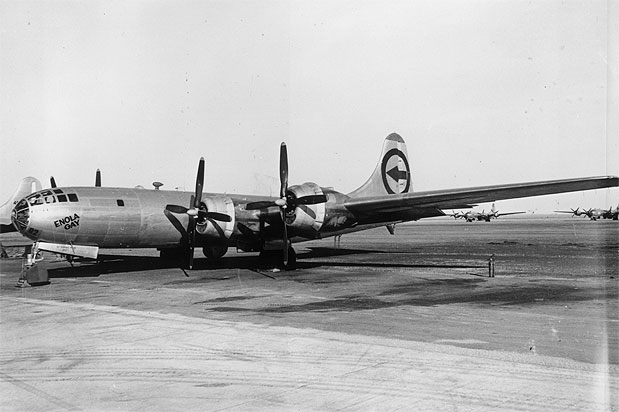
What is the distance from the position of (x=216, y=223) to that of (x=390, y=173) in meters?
11.7

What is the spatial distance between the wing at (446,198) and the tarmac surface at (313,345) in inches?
131

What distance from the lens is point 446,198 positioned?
21125 mm

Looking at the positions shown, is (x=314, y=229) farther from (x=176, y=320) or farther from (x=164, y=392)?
(x=164, y=392)

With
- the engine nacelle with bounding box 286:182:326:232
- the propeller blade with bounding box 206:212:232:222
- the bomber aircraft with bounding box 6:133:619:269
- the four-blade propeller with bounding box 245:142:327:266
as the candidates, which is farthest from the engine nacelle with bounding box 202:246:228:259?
the engine nacelle with bounding box 286:182:326:232

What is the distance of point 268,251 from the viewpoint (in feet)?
82.8

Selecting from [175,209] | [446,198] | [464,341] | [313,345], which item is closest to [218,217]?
[175,209]

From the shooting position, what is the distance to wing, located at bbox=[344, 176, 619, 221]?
18.7m

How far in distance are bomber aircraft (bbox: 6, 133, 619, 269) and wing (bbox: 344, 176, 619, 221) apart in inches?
1.4

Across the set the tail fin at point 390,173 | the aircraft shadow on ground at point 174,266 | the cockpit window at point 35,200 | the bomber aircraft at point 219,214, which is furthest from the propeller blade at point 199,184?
the tail fin at point 390,173

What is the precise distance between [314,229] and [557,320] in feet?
37.8

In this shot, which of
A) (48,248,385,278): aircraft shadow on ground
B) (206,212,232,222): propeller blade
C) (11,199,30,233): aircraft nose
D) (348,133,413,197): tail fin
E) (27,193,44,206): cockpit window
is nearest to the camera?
(11,199,30,233): aircraft nose

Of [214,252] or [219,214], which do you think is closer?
[219,214]

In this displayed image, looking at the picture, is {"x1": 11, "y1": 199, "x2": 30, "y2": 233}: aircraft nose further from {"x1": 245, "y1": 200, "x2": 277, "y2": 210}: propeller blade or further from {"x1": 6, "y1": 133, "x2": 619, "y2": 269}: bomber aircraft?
{"x1": 245, "y1": 200, "x2": 277, "y2": 210}: propeller blade

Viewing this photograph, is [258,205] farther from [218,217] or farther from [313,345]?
[313,345]
